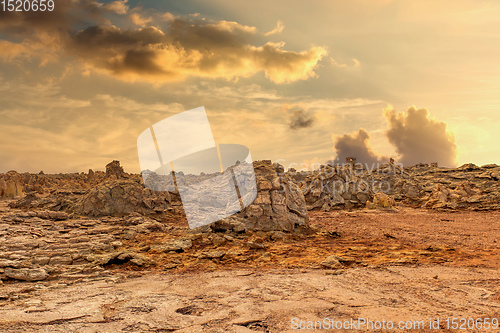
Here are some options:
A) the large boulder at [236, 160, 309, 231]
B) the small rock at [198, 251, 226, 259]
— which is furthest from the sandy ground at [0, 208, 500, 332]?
the large boulder at [236, 160, 309, 231]

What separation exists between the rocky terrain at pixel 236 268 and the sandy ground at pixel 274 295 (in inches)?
1.4

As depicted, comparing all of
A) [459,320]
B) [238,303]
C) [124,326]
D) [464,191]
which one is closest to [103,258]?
[124,326]

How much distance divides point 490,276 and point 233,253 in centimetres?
788

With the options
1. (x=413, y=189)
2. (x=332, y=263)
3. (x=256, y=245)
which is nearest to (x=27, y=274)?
(x=256, y=245)

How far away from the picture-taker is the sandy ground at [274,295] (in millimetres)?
5582

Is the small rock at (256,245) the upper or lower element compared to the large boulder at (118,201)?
lower

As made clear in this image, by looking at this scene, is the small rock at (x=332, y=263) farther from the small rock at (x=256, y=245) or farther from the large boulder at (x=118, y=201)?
the large boulder at (x=118, y=201)

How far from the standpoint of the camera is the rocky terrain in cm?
590

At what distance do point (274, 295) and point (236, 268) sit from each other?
2831mm

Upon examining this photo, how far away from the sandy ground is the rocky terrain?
0.12ft

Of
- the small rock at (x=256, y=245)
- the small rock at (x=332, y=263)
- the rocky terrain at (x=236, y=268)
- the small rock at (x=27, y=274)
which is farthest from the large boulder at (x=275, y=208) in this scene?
the small rock at (x=27, y=274)

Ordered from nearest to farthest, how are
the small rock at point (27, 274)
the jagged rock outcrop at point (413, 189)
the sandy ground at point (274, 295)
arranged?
the sandy ground at point (274, 295) < the small rock at point (27, 274) < the jagged rock outcrop at point (413, 189)

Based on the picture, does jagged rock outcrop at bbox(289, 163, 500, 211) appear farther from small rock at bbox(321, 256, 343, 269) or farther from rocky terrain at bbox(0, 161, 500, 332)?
small rock at bbox(321, 256, 343, 269)

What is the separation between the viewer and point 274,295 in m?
6.82
